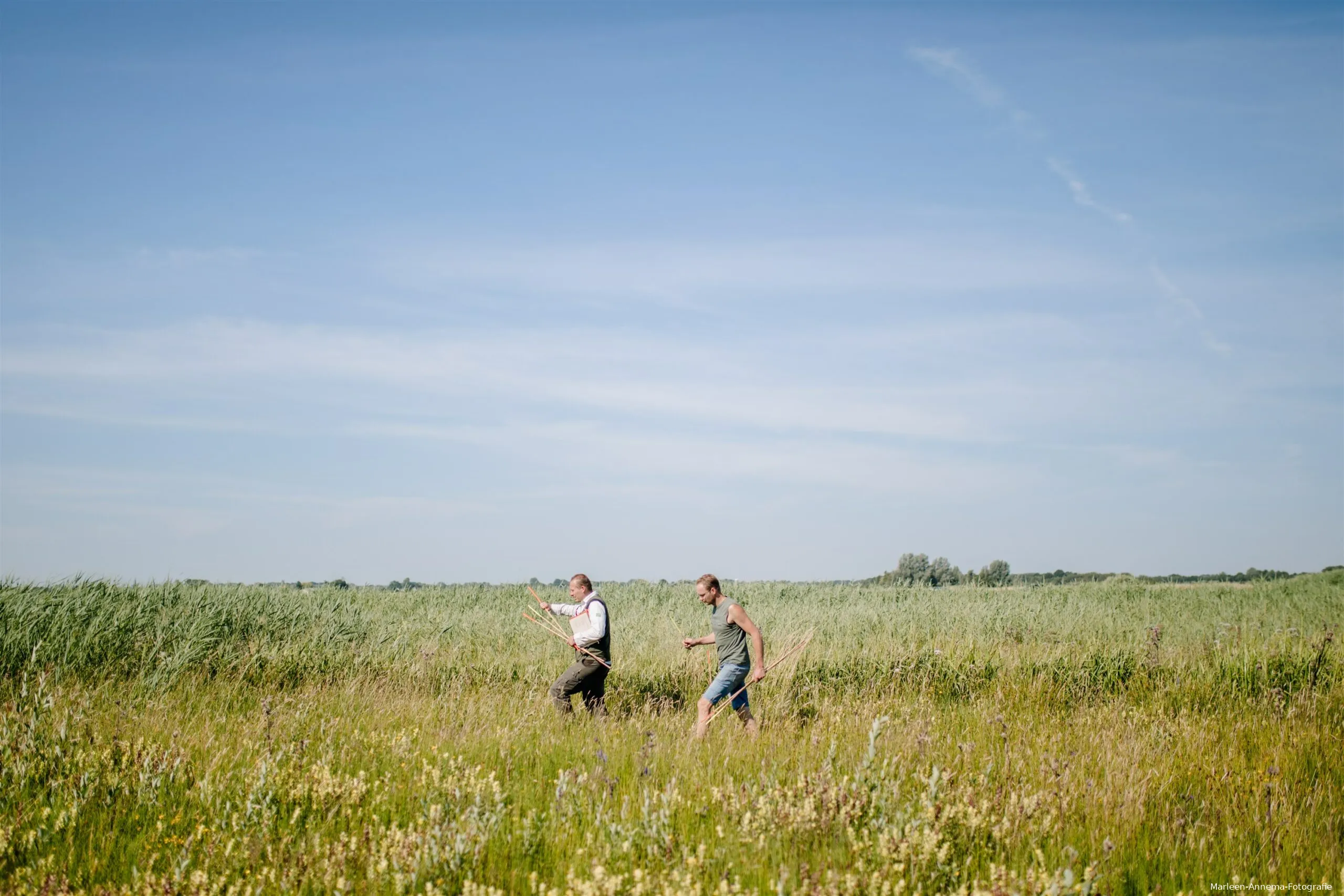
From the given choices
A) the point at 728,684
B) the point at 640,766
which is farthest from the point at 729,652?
the point at 640,766

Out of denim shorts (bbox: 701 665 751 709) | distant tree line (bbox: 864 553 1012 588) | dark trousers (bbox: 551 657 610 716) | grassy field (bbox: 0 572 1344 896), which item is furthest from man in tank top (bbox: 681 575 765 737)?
distant tree line (bbox: 864 553 1012 588)

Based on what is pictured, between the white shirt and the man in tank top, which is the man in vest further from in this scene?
the man in tank top

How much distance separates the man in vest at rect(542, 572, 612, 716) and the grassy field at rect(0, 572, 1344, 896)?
0.42 m

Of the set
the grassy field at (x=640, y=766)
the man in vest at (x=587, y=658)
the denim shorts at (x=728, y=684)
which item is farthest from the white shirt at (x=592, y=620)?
the denim shorts at (x=728, y=684)

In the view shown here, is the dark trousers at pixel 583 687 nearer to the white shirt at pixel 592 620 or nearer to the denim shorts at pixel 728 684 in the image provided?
the white shirt at pixel 592 620

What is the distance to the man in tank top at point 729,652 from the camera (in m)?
8.21

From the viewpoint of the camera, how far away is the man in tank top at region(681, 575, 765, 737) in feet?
26.9

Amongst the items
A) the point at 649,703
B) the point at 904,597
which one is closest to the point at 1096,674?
the point at 649,703

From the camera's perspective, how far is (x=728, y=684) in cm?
840

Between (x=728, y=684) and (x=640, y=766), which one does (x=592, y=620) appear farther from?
(x=640, y=766)

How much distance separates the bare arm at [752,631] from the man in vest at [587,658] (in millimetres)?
1577

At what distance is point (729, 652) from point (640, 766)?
8.42 feet

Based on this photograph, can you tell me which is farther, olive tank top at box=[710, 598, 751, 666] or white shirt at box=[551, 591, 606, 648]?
white shirt at box=[551, 591, 606, 648]

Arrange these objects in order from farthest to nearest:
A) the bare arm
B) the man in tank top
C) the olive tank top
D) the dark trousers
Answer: the dark trousers < the olive tank top < the man in tank top < the bare arm
